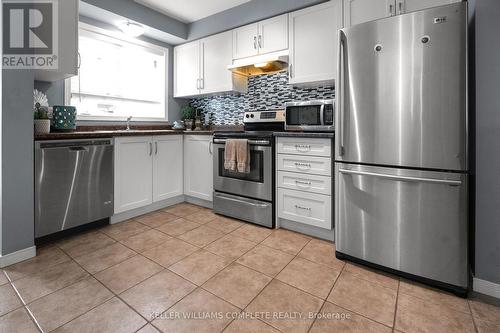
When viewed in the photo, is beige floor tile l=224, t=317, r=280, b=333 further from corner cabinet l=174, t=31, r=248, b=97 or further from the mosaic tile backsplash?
corner cabinet l=174, t=31, r=248, b=97

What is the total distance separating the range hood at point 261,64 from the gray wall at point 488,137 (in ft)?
5.61

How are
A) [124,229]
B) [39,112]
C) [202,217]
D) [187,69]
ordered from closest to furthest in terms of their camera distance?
[39,112] → [124,229] → [202,217] → [187,69]

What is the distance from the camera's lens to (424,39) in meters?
1.62

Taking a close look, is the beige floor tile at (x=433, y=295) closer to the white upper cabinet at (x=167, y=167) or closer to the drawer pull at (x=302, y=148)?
the drawer pull at (x=302, y=148)

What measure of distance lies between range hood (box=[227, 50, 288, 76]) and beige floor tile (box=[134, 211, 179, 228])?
1937 mm

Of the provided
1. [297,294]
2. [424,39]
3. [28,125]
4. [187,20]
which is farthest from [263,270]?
[187,20]

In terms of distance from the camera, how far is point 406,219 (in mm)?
1728

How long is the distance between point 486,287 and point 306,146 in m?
1.53

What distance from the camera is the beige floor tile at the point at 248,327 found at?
1.31 m

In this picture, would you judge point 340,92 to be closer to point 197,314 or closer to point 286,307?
point 286,307

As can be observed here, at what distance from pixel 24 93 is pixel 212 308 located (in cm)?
204

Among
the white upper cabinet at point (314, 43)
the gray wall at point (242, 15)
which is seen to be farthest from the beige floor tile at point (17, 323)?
the gray wall at point (242, 15)

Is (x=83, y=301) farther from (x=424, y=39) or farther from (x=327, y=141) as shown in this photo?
(x=424, y=39)

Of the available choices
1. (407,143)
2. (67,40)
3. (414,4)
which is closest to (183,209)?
(67,40)
